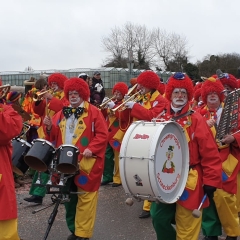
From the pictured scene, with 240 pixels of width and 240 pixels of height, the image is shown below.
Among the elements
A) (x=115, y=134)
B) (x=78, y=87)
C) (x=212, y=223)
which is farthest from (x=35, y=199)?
(x=212, y=223)

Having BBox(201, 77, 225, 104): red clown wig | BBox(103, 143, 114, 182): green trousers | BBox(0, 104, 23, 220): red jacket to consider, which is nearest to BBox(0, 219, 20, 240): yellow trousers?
BBox(0, 104, 23, 220): red jacket

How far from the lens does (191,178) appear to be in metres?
3.96

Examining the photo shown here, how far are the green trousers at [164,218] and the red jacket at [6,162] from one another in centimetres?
126

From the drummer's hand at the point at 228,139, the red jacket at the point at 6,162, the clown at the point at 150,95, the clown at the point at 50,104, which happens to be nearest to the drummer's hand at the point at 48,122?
the clown at the point at 50,104

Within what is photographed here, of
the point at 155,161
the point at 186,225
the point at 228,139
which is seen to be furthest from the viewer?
the point at 228,139

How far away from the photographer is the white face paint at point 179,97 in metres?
4.17

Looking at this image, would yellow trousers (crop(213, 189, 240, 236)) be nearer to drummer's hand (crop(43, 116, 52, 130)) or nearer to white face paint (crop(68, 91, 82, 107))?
white face paint (crop(68, 91, 82, 107))

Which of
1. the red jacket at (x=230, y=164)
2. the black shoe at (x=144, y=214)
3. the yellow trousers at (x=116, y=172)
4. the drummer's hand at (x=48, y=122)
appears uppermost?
the drummer's hand at (x=48, y=122)

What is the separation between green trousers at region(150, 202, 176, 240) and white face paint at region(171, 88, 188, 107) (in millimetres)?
933

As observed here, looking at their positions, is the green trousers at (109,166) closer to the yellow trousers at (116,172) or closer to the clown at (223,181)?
the yellow trousers at (116,172)

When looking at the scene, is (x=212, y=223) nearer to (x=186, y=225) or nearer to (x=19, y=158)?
(x=186, y=225)

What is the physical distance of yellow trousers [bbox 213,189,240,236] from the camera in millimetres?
4754

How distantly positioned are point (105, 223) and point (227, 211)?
70.1 inches

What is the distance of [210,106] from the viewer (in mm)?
5148
